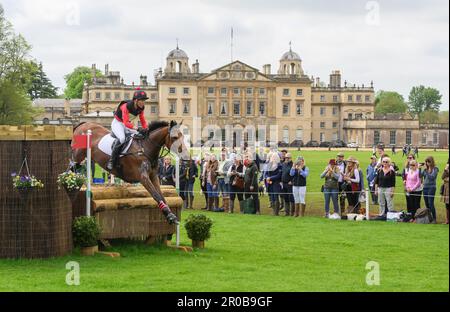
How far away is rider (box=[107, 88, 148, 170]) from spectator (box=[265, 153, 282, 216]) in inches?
326

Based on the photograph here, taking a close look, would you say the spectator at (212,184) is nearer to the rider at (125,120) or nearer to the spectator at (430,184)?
the spectator at (430,184)

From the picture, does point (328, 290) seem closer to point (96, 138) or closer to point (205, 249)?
point (205, 249)

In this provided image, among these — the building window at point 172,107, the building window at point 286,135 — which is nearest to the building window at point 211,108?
the building window at point 172,107

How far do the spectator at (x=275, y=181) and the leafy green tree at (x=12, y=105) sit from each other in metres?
44.8

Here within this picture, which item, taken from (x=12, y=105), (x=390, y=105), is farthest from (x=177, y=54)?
(x=12, y=105)

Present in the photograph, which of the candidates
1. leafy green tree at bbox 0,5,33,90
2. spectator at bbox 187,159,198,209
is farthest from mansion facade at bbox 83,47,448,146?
spectator at bbox 187,159,198,209

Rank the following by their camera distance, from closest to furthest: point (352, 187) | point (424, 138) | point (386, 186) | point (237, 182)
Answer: point (386, 186), point (352, 187), point (237, 182), point (424, 138)

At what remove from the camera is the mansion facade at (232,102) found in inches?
4813

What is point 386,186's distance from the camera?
761 inches

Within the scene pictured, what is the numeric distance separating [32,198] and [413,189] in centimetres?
999

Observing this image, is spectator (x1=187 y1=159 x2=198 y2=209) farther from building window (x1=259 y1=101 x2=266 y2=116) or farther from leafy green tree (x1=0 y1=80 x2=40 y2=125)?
building window (x1=259 y1=101 x2=266 y2=116)

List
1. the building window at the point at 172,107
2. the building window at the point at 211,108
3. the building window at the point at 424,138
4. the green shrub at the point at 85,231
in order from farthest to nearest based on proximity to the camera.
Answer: the building window at the point at 211,108, the building window at the point at 172,107, the building window at the point at 424,138, the green shrub at the point at 85,231

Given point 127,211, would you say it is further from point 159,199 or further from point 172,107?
point 172,107
